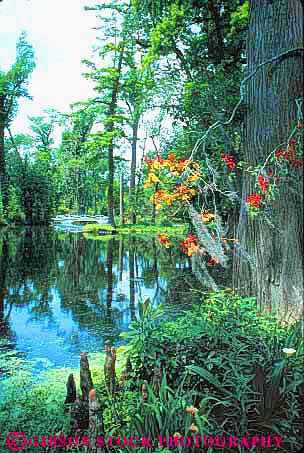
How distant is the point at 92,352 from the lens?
2.13m

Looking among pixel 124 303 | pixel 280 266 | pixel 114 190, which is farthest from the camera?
pixel 114 190

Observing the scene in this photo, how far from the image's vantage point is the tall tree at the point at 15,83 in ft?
7.58

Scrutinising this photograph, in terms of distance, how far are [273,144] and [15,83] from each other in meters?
1.69

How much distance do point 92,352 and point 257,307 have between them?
2.96 ft

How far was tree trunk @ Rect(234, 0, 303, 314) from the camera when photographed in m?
1.47

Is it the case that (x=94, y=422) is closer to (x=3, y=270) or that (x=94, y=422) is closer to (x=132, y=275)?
(x=132, y=275)

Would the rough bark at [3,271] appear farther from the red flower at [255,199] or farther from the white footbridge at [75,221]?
the red flower at [255,199]

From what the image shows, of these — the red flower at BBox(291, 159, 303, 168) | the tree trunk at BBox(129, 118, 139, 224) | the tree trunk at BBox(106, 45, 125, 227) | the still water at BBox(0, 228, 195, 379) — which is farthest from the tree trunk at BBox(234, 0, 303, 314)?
the tree trunk at BBox(106, 45, 125, 227)

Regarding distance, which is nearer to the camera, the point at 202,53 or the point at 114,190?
the point at 202,53

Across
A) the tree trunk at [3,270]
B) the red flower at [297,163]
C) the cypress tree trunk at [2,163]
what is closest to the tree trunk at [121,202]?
the cypress tree trunk at [2,163]

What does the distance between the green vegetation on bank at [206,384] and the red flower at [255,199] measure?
0.38 metres

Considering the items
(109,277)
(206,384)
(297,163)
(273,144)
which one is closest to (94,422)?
(206,384)

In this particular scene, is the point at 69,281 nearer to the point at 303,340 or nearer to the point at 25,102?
the point at 25,102

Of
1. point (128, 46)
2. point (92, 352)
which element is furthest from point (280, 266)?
point (128, 46)
